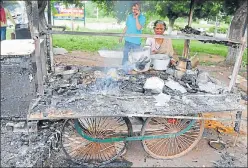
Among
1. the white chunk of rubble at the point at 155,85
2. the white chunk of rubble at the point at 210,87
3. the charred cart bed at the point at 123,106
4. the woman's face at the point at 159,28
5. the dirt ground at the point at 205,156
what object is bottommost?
the dirt ground at the point at 205,156

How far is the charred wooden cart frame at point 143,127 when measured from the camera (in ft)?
11.6

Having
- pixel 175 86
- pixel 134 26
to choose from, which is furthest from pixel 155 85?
A: pixel 134 26

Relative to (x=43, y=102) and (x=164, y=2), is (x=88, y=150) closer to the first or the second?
(x=43, y=102)

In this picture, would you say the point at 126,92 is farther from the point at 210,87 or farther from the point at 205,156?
the point at 205,156

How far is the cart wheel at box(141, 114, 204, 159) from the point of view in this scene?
3.96 metres

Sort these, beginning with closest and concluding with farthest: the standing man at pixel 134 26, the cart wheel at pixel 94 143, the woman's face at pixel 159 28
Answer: the cart wheel at pixel 94 143, the woman's face at pixel 159 28, the standing man at pixel 134 26

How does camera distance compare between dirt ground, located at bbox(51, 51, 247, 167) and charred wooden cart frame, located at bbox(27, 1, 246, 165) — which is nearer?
charred wooden cart frame, located at bbox(27, 1, 246, 165)

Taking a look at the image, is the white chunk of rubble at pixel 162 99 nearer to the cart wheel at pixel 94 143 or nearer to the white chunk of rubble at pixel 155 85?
the white chunk of rubble at pixel 155 85

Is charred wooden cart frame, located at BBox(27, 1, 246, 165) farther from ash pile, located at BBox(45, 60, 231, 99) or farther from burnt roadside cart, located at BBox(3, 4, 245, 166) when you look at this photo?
ash pile, located at BBox(45, 60, 231, 99)

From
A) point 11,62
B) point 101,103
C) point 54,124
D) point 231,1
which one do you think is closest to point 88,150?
point 54,124

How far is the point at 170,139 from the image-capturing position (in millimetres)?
4176

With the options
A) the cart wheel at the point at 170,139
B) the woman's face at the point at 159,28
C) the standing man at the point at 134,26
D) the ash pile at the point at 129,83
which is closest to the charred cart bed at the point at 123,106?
the ash pile at the point at 129,83

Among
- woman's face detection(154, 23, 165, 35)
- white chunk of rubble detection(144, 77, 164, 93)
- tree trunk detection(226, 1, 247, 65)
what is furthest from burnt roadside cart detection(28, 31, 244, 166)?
tree trunk detection(226, 1, 247, 65)

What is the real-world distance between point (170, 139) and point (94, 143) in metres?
1.29
